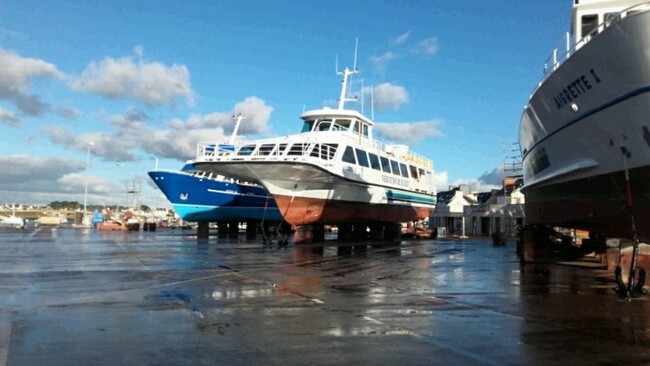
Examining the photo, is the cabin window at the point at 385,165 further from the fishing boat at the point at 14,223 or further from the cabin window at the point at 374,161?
the fishing boat at the point at 14,223

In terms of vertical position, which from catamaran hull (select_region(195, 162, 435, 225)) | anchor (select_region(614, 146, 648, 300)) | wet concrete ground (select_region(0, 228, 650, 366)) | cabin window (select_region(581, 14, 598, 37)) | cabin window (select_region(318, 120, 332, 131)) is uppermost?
cabin window (select_region(318, 120, 332, 131))

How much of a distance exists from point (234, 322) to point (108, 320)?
167 centimetres

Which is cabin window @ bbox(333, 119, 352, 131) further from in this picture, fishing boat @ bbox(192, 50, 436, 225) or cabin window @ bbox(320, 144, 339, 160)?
cabin window @ bbox(320, 144, 339, 160)

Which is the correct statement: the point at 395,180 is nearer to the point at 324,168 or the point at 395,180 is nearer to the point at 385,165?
the point at 385,165

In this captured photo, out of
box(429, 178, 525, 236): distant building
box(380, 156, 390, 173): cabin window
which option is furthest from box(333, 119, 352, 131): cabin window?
box(429, 178, 525, 236): distant building

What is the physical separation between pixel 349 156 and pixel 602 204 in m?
19.2

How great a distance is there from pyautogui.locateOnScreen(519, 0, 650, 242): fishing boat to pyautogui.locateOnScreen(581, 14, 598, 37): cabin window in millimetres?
22

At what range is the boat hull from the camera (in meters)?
39.2

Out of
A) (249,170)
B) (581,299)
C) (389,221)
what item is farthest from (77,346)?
(389,221)

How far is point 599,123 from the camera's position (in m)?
10.6

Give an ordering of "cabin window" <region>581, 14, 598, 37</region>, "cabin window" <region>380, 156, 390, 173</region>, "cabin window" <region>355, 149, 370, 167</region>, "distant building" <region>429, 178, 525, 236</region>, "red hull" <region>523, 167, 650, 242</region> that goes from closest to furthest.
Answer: "red hull" <region>523, 167, 650, 242</region> → "cabin window" <region>581, 14, 598, 37</region> → "cabin window" <region>355, 149, 370, 167</region> → "cabin window" <region>380, 156, 390, 173</region> → "distant building" <region>429, 178, 525, 236</region>

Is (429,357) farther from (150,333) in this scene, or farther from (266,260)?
(266,260)

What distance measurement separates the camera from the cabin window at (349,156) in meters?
29.6

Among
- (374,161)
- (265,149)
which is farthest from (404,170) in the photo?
(265,149)
